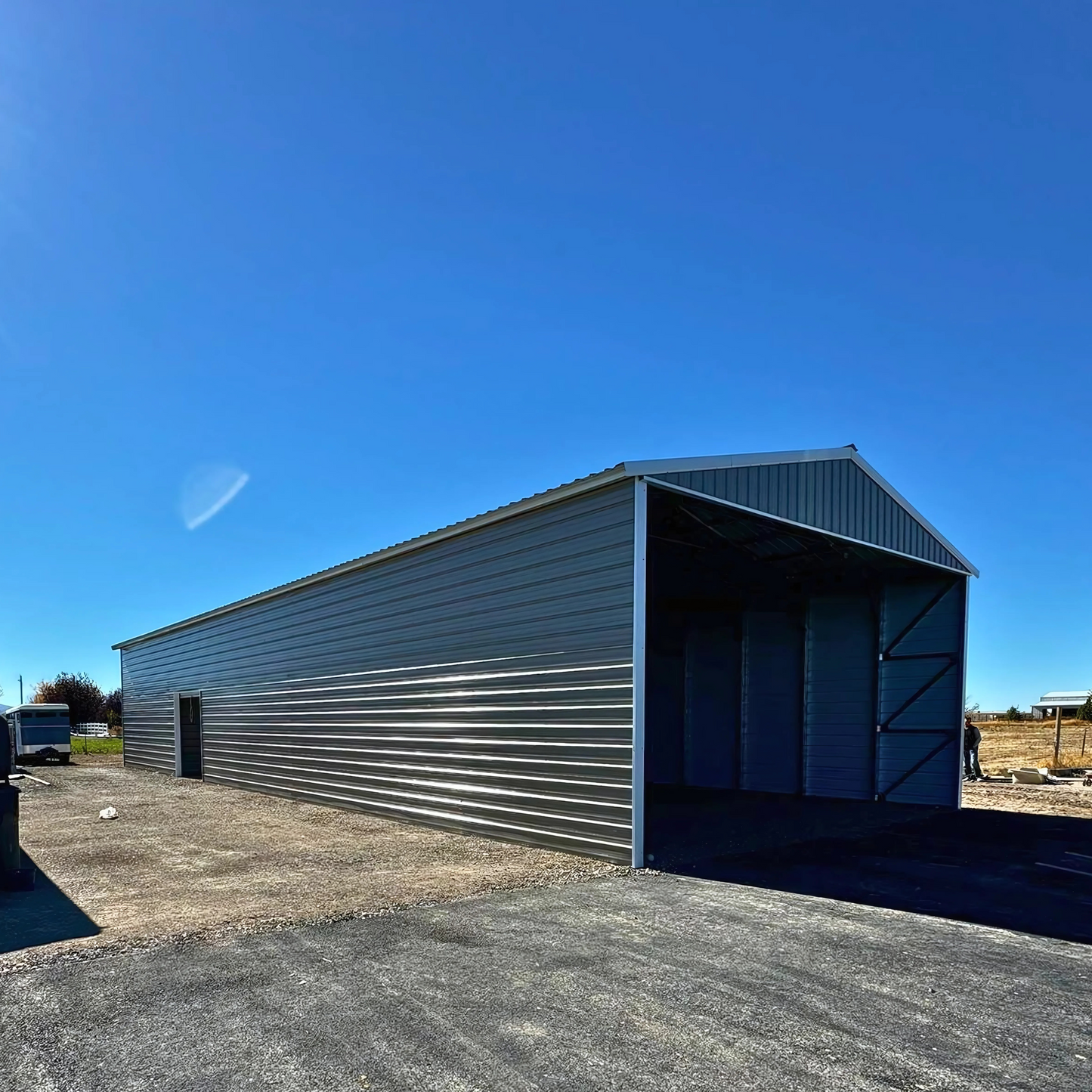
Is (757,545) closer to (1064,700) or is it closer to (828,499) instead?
(828,499)

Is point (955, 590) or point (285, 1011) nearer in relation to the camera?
point (285, 1011)

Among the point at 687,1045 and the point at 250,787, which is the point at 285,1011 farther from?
the point at 250,787

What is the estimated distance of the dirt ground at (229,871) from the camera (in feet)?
18.2

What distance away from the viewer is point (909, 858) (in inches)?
308

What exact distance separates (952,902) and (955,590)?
286 inches

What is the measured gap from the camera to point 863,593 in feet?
43.2

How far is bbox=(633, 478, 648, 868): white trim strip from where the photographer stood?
23.7 ft

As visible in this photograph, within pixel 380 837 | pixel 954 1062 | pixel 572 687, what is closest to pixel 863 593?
pixel 572 687

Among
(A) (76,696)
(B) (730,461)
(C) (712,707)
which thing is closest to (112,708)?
(A) (76,696)

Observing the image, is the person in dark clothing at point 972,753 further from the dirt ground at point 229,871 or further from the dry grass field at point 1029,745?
the dirt ground at point 229,871

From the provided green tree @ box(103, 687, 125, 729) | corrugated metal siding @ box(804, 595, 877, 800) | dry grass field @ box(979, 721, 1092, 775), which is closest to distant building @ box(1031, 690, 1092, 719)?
dry grass field @ box(979, 721, 1092, 775)

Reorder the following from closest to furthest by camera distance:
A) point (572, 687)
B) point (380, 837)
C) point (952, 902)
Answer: point (952, 902)
point (572, 687)
point (380, 837)

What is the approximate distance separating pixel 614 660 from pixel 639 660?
30 centimetres

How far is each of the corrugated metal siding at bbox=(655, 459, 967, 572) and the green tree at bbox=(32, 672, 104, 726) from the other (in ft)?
174
